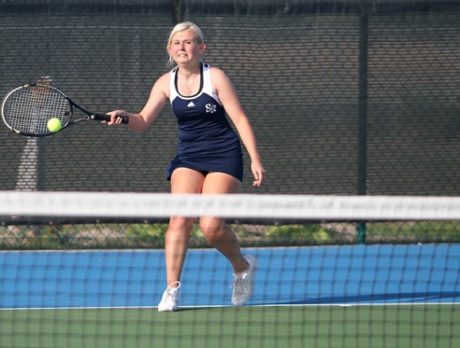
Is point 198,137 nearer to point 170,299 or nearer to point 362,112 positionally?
point 170,299

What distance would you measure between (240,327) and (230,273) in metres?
1.53

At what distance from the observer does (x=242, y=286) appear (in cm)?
589

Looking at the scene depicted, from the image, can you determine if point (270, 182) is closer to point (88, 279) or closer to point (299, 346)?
point (88, 279)

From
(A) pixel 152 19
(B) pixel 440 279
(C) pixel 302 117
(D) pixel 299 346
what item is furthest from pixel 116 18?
(D) pixel 299 346

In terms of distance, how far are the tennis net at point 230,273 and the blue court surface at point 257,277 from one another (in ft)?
0.04

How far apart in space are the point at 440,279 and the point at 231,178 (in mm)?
1958

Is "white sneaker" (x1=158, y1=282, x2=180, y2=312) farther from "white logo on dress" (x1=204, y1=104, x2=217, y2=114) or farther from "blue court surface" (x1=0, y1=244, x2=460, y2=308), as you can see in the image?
"white logo on dress" (x1=204, y1=104, x2=217, y2=114)

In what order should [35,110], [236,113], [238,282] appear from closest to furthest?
1. [236,113]
2. [238,282]
3. [35,110]

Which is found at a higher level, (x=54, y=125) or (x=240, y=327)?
(x=54, y=125)

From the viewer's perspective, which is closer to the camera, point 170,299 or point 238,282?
point 170,299

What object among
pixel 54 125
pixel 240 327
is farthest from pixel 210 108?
pixel 240 327

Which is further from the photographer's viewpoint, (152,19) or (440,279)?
(152,19)

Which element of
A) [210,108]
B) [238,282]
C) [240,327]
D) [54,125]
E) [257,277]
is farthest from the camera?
[257,277]

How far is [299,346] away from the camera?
5035mm
